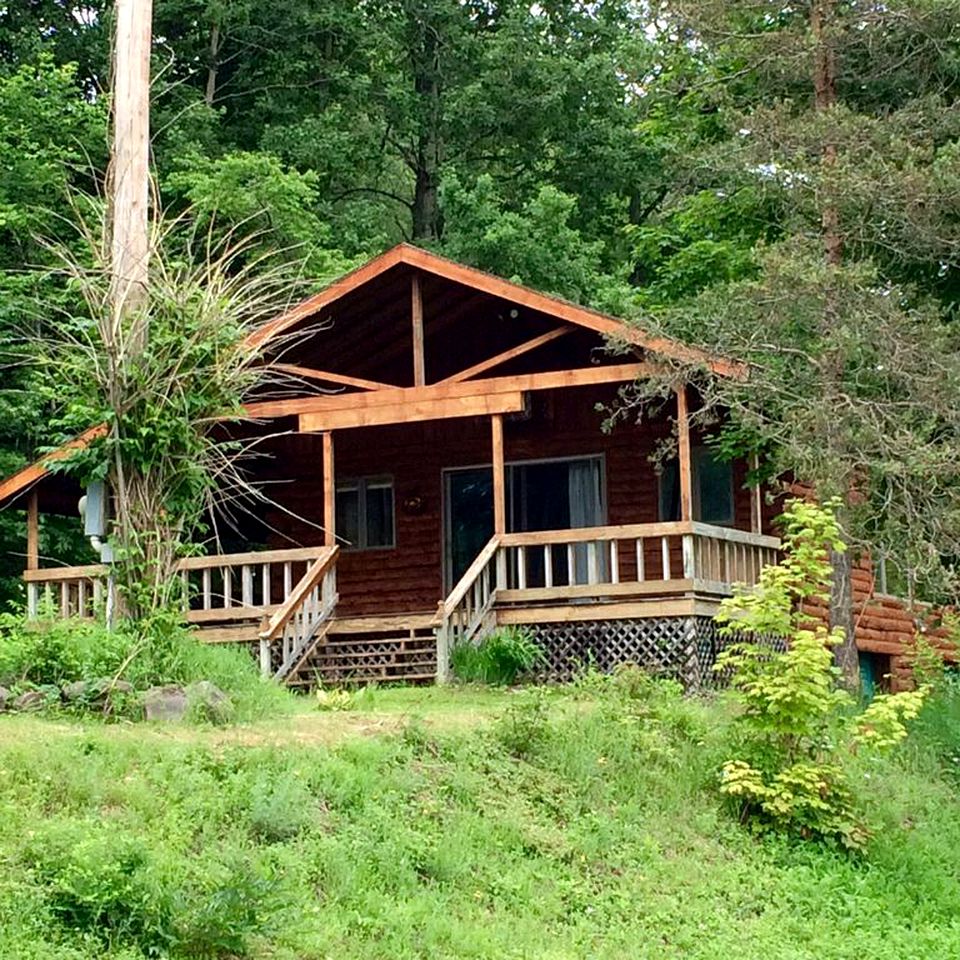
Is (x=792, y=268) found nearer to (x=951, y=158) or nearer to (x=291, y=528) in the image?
(x=951, y=158)

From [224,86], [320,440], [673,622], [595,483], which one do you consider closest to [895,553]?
[673,622]

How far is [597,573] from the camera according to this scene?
17.2 meters

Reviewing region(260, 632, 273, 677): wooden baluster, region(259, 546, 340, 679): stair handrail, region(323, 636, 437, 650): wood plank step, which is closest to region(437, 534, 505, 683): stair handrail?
region(323, 636, 437, 650): wood plank step

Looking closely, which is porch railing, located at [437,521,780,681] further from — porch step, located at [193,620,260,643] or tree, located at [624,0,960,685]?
porch step, located at [193,620,260,643]

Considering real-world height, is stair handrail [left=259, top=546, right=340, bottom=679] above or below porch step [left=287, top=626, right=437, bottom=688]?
above

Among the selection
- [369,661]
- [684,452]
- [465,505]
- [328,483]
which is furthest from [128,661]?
[465,505]

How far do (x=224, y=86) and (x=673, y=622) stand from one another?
21.0m

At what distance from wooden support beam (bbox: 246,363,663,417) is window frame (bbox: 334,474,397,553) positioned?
2.14 metres

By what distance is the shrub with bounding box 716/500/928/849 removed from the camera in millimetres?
10492

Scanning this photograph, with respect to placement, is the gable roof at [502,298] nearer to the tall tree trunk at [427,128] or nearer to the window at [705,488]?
the window at [705,488]

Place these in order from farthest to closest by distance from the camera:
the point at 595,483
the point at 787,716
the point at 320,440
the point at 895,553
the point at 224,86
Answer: the point at 224,86 < the point at 320,440 < the point at 595,483 < the point at 895,553 < the point at 787,716

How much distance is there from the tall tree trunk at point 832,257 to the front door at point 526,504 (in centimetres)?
376

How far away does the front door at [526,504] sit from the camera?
62.1 feet

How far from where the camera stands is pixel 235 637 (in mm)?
16750
